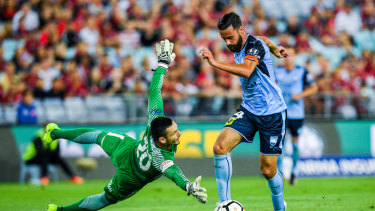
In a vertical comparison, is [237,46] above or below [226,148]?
above

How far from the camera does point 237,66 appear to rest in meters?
8.29

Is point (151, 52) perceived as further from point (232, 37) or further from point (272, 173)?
point (272, 173)

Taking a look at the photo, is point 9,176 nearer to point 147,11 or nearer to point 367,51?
point 147,11

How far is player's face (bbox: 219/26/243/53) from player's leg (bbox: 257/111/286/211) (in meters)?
1.04

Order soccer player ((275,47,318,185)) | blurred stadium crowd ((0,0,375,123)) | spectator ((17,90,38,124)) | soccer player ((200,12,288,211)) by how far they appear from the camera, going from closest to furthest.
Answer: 1. soccer player ((200,12,288,211))
2. soccer player ((275,47,318,185))
3. spectator ((17,90,38,124))
4. blurred stadium crowd ((0,0,375,123))

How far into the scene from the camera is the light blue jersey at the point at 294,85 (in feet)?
49.8

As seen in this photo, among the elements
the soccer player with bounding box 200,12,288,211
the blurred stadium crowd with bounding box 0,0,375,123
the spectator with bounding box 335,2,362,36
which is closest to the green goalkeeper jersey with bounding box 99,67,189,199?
the soccer player with bounding box 200,12,288,211

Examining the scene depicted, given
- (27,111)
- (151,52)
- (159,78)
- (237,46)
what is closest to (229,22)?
(237,46)

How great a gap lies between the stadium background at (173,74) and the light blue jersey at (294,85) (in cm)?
317

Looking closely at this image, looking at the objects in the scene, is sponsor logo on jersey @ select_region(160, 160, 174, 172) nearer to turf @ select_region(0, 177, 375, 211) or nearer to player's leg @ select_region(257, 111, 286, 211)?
player's leg @ select_region(257, 111, 286, 211)

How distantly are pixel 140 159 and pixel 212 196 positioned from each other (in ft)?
18.0

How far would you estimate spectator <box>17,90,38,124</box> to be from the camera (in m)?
17.8

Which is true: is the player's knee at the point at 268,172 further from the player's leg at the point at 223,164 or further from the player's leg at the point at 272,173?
the player's leg at the point at 223,164

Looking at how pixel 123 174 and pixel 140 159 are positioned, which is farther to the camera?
pixel 123 174
